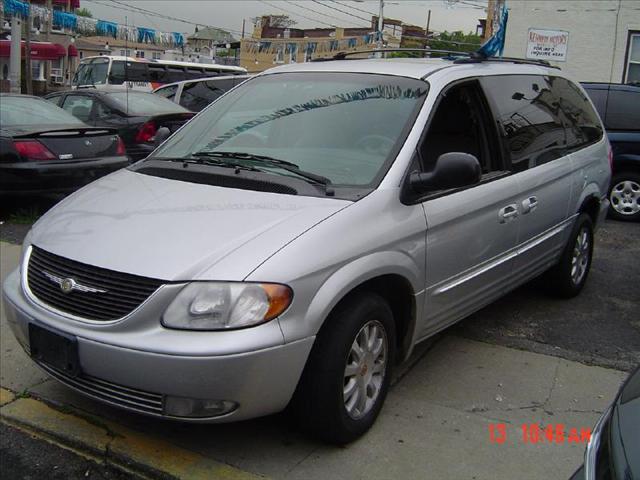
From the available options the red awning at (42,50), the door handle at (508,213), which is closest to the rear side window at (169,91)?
the door handle at (508,213)

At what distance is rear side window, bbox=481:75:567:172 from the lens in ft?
14.7

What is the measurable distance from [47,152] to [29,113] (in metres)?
1.02

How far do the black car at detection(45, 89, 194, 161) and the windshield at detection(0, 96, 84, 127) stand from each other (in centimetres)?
135

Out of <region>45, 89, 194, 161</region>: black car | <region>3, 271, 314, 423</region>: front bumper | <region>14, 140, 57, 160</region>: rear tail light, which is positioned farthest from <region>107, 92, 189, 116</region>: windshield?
<region>3, 271, 314, 423</region>: front bumper

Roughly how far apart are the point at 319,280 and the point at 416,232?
2.51 feet

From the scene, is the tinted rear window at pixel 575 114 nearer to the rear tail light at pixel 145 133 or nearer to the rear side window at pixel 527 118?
the rear side window at pixel 527 118

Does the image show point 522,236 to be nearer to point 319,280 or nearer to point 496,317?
point 496,317

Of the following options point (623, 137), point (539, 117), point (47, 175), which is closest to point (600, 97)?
point (623, 137)

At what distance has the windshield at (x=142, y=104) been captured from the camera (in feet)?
33.4

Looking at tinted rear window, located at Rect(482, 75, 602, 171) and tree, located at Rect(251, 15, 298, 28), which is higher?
tree, located at Rect(251, 15, 298, 28)

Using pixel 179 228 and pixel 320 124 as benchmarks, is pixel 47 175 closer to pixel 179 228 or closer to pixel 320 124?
pixel 320 124

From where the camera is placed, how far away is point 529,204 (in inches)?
180

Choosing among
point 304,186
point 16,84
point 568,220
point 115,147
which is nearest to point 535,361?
point 568,220
